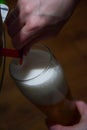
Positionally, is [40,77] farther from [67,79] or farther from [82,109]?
[67,79]

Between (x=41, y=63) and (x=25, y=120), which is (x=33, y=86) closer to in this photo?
(x=41, y=63)

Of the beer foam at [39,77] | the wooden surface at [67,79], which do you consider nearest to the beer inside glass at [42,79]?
the beer foam at [39,77]

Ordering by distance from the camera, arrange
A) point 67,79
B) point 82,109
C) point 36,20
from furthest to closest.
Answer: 1. point 67,79
2. point 82,109
3. point 36,20

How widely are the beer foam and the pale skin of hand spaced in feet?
0.15

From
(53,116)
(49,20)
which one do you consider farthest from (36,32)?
(53,116)

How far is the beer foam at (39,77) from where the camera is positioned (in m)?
0.66

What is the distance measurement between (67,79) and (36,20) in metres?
0.55

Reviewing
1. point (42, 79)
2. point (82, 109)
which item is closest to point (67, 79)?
point (82, 109)

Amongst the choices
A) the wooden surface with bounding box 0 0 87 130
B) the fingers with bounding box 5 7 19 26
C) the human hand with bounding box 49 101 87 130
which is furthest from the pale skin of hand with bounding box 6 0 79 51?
the wooden surface with bounding box 0 0 87 130

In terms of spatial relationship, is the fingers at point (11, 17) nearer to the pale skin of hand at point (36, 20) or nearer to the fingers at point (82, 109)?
the pale skin of hand at point (36, 20)

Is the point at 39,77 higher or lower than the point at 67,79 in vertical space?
higher

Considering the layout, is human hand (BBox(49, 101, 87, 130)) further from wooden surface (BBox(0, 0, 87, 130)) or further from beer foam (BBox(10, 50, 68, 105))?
wooden surface (BBox(0, 0, 87, 130))

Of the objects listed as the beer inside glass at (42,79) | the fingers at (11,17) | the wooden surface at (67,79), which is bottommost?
the wooden surface at (67,79)

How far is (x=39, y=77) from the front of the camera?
2.14ft
